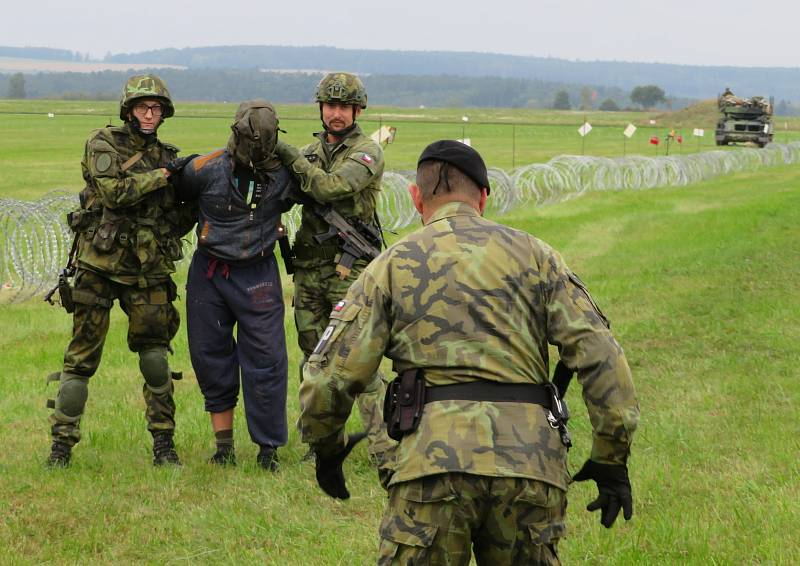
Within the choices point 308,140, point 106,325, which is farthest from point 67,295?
point 308,140

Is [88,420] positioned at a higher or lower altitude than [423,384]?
lower

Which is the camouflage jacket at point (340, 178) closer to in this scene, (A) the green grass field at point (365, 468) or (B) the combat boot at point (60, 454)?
(A) the green grass field at point (365, 468)

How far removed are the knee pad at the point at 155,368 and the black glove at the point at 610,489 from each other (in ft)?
14.1

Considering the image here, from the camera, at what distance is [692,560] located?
5992 mm

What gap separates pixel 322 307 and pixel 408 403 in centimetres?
414

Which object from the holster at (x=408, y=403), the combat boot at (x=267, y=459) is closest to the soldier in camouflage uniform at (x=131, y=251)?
the combat boot at (x=267, y=459)

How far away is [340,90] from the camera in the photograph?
7613 millimetres

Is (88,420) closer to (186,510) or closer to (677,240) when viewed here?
(186,510)

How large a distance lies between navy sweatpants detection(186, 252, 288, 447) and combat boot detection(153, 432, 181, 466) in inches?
14.9

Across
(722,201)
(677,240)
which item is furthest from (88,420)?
(722,201)

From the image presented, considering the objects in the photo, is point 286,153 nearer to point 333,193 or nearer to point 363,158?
point 333,193

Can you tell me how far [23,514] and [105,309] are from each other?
4.77 ft

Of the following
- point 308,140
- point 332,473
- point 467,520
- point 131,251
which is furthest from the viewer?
point 308,140

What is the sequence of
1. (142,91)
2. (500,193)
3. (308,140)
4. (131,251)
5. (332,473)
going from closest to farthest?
(332,473) < (142,91) < (131,251) < (500,193) < (308,140)
